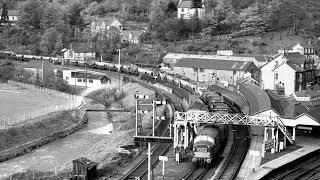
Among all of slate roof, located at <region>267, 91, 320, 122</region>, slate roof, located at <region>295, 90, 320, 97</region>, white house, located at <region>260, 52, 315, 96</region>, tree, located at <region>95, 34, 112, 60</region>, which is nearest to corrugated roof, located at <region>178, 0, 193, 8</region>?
tree, located at <region>95, 34, 112, 60</region>

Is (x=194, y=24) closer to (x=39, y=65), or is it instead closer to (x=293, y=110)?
(x=39, y=65)

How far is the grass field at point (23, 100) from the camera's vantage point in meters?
37.6

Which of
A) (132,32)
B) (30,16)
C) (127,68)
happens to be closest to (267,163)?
(127,68)

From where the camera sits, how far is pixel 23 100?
41656mm

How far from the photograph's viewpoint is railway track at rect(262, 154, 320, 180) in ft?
70.7

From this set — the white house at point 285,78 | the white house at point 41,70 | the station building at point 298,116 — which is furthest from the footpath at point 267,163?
the white house at point 41,70

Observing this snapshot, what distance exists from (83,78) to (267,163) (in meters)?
28.5

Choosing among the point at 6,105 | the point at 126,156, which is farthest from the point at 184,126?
the point at 6,105

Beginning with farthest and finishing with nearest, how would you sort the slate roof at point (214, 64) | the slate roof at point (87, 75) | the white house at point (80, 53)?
the white house at point (80, 53), the slate roof at point (87, 75), the slate roof at point (214, 64)

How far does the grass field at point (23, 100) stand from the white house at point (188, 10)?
23.2 m

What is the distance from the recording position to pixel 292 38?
57.6 metres

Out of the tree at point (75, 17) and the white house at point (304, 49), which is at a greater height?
the tree at point (75, 17)

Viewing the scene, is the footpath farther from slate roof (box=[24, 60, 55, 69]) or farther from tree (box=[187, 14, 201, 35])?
tree (box=[187, 14, 201, 35])

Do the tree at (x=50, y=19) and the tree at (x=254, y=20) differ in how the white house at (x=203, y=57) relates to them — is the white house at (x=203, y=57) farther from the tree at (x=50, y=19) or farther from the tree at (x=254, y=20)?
the tree at (x=50, y=19)
